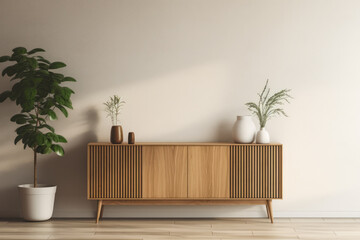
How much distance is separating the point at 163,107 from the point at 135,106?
0.85 ft

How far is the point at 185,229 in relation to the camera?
4.11 meters

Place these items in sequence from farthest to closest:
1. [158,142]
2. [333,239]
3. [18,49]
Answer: [158,142] → [18,49] → [333,239]

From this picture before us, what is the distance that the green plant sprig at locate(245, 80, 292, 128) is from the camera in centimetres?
440

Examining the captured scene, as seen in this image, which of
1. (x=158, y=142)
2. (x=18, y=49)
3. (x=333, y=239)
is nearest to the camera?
(x=333, y=239)

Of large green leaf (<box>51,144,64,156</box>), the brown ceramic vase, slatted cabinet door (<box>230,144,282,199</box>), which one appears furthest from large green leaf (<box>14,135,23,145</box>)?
slatted cabinet door (<box>230,144,282,199</box>)

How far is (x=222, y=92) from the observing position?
457 centimetres

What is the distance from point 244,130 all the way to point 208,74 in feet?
2.07

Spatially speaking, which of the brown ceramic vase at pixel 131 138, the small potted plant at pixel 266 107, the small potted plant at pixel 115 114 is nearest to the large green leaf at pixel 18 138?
the small potted plant at pixel 115 114

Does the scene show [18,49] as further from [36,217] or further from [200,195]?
[200,195]

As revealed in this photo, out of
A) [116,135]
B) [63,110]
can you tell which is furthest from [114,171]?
[63,110]

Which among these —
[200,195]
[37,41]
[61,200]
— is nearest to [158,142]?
[200,195]

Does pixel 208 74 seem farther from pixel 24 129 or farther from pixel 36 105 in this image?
pixel 24 129

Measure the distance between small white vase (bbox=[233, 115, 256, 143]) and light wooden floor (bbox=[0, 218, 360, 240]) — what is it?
29.0 inches

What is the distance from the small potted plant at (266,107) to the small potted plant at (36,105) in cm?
166
